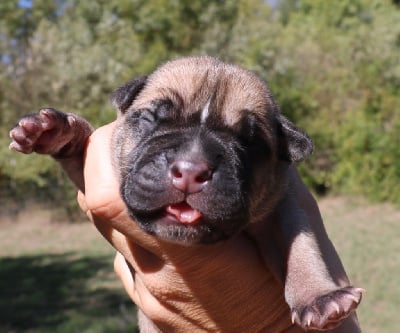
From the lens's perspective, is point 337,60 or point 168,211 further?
point 337,60

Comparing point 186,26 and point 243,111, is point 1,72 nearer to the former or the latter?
point 186,26

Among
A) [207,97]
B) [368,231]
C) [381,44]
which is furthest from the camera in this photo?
[381,44]

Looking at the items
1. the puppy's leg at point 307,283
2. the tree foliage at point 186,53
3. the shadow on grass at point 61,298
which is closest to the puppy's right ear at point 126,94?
the puppy's leg at point 307,283

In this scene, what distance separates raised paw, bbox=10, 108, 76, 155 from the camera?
120 inches

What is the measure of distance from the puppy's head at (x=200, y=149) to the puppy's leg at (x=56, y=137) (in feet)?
0.83

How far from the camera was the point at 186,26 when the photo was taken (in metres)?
23.4

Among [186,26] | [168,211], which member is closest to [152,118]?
[168,211]

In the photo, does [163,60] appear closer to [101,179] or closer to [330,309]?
[101,179]

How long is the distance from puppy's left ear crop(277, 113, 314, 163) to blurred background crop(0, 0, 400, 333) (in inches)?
339

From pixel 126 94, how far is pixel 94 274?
→ 31.0 feet

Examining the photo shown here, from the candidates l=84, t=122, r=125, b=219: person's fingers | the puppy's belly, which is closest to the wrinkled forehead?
l=84, t=122, r=125, b=219: person's fingers

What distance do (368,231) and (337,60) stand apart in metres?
15.0

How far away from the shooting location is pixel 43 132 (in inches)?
126

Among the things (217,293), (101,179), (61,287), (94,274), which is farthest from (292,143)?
(94,274)
